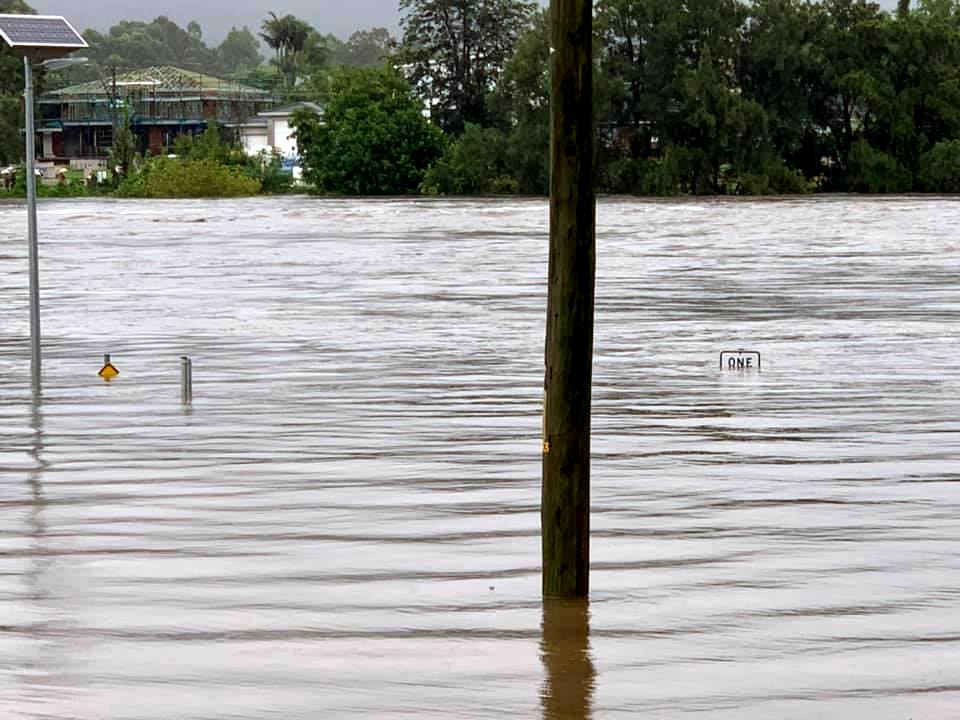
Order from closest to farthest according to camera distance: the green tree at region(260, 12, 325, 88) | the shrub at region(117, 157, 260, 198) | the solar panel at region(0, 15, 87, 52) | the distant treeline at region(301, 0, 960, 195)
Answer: the solar panel at region(0, 15, 87, 52), the distant treeline at region(301, 0, 960, 195), the shrub at region(117, 157, 260, 198), the green tree at region(260, 12, 325, 88)

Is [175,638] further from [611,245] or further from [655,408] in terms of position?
[611,245]

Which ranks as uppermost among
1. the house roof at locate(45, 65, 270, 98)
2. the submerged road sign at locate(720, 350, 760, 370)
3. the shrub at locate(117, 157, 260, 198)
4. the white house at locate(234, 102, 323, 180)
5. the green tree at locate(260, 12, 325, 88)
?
the green tree at locate(260, 12, 325, 88)

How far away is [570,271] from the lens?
8430mm

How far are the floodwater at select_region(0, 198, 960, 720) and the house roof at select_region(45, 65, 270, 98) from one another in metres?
118

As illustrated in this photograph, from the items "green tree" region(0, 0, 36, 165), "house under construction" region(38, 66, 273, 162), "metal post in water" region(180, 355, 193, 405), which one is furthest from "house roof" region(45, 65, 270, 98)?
"metal post in water" region(180, 355, 193, 405)

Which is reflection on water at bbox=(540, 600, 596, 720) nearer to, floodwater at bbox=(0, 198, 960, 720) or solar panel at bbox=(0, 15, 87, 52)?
floodwater at bbox=(0, 198, 960, 720)

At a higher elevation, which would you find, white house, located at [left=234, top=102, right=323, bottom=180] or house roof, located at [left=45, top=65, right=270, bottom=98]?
house roof, located at [left=45, top=65, right=270, bottom=98]

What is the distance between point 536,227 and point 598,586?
169ft

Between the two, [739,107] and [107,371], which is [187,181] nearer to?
[739,107]

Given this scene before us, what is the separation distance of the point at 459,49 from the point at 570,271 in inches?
4224

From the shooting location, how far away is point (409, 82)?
113m

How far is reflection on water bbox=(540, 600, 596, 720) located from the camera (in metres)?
7.50

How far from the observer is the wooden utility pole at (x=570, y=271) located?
27.2 ft

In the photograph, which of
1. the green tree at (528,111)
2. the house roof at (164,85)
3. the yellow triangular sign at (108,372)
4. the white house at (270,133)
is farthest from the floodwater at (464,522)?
the house roof at (164,85)
